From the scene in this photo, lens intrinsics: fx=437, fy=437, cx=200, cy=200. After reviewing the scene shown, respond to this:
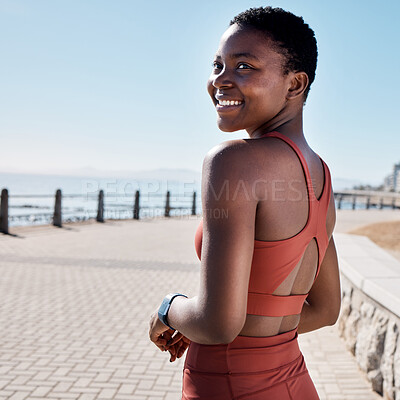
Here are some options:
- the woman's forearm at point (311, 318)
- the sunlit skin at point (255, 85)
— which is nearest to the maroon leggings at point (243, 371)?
the woman's forearm at point (311, 318)

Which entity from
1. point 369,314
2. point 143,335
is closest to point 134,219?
point 143,335

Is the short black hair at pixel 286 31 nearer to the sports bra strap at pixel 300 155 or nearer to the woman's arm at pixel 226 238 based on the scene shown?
the sports bra strap at pixel 300 155

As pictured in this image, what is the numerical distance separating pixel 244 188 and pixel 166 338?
2.17 feet

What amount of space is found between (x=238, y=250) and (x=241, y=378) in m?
0.38

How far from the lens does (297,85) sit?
125cm

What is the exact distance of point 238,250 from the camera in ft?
3.34

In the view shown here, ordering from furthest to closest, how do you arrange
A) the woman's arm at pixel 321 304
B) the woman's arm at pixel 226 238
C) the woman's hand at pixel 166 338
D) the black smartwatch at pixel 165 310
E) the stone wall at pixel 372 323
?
the stone wall at pixel 372 323
the woman's arm at pixel 321 304
the woman's hand at pixel 166 338
the black smartwatch at pixel 165 310
the woman's arm at pixel 226 238

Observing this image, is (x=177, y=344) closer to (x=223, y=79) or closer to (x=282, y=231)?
(x=282, y=231)

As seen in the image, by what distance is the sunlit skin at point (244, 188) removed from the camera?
3.37 feet

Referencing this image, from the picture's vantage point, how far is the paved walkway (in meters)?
4.05

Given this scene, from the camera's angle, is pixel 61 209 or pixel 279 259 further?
pixel 61 209

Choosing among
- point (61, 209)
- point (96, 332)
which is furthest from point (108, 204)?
point (96, 332)

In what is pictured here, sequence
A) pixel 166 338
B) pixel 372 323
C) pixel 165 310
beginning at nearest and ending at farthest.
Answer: pixel 165 310
pixel 166 338
pixel 372 323

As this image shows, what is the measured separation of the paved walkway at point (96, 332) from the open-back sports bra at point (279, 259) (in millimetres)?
3137
